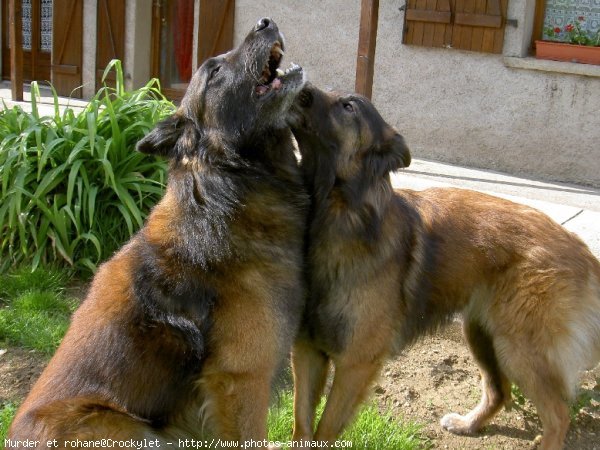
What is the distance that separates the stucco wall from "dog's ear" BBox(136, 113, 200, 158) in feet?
16.1

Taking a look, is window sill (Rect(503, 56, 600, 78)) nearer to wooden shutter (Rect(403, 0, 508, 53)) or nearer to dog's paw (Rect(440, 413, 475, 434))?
wooden shutter (Rect(403, 0, 508, 53))

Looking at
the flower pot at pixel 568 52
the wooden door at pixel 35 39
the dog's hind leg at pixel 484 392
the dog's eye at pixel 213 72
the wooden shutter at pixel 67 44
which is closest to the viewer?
the dog's eye at pixel 213 72

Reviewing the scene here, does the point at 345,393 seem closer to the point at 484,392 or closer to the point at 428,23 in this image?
the point at 484,392

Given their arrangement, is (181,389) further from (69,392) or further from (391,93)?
(391,93)

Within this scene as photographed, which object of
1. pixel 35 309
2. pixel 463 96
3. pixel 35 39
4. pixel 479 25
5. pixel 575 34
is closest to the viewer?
pixel 35 309

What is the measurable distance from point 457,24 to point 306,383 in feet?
19.7

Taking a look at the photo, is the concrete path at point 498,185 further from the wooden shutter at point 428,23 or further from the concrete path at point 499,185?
the wooden shutter at point 428,23

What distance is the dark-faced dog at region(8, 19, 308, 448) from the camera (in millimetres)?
3037

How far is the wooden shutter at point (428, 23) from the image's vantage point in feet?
28.5

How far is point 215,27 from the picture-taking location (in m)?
10.6

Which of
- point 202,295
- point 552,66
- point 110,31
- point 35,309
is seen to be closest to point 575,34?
point 552,66

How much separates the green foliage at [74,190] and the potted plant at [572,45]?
4.71 meters

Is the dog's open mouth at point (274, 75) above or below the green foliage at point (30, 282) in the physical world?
above

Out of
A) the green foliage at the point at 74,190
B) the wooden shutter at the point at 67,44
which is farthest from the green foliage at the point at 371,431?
the wooden shutter at the point at 67,44
